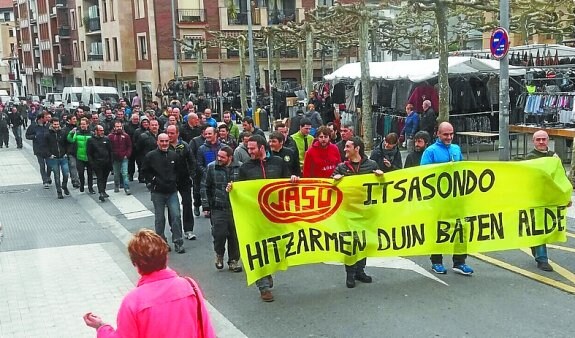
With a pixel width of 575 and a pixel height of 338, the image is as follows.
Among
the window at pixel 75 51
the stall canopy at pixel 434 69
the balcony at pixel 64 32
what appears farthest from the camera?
the balcony at pixel 64 32

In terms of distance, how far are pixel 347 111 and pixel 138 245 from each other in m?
20.3

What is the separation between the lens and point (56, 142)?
15117 millimetres

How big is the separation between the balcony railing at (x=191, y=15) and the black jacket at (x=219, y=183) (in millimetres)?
39061

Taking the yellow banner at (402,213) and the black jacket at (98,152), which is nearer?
the yellow banner at (402,213)

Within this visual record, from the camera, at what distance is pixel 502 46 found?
12.9 meters

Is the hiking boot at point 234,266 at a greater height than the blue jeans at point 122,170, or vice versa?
the blue jeans at point 122,170

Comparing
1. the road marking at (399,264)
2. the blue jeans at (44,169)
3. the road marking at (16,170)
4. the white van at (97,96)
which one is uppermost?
the white van at (97,96)

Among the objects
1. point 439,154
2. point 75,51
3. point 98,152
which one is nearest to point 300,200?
point 439,154

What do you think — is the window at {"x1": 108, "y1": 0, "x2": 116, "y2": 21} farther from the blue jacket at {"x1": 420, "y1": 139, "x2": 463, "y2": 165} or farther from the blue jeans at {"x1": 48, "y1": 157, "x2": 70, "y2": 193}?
the blue jacket at {"x1": 420, "y1": 139, "x2": 463, "y2": 165}

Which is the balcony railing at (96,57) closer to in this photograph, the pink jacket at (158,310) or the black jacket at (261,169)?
the black jacket at (261,169)

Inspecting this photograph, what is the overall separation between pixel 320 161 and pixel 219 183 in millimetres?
1569

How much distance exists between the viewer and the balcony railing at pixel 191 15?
45.8 m

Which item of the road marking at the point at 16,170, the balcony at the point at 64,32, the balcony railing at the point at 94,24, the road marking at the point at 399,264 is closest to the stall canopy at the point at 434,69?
the road marking at the point at 16,170

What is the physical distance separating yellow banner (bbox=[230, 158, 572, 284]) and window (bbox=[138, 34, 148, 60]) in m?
42.3
